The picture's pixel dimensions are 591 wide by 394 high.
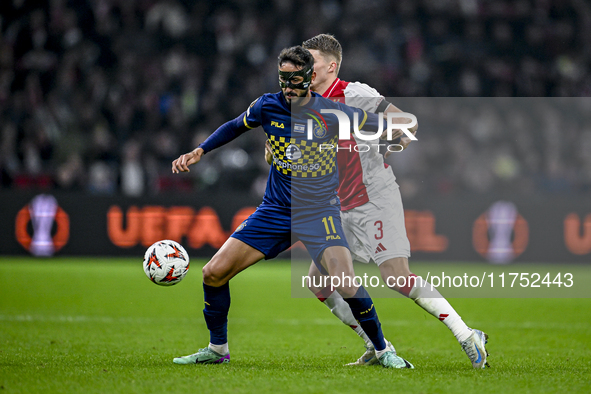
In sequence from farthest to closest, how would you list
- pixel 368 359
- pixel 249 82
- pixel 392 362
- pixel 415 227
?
1. pixel 249 82
2. pixel 415 227
3. pixel 368 359
4. pixel 392 362

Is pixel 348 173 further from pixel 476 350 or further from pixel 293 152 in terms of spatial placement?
pixel 476 350

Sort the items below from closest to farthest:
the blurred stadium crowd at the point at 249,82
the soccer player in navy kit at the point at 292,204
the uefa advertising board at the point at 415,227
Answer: the soccer player in navy kit at the point at 292,204
the uefa advertising board at the point at 415,227
the blurred stadium crowd at the point at 249,82

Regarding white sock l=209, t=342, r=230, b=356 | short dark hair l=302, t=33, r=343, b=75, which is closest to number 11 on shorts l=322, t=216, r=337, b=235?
white sock l=209, t=342, r=230, b=356

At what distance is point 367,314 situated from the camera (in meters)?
4.91

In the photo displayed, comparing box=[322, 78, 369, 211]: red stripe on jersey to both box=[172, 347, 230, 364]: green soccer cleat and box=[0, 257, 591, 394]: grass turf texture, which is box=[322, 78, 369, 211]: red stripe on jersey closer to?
box=[0, 257, 591, 394]: grass turf texture

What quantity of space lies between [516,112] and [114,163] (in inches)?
323

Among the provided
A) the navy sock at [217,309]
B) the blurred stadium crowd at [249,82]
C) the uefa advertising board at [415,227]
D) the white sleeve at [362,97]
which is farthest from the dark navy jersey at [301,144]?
the uefa advertising board at [415,227]

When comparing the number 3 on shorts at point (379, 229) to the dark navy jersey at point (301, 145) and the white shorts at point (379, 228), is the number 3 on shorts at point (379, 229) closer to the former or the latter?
the white shorts at point (379, 228)

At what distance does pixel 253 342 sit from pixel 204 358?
130cm

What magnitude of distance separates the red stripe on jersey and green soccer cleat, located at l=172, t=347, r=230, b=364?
4.94ft

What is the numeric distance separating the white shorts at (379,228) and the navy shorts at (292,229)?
1.47 feet

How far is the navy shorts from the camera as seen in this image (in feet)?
16.0

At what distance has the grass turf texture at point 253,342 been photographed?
4246 millimetres

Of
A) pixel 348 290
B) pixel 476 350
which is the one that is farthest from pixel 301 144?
pixel 476 350
